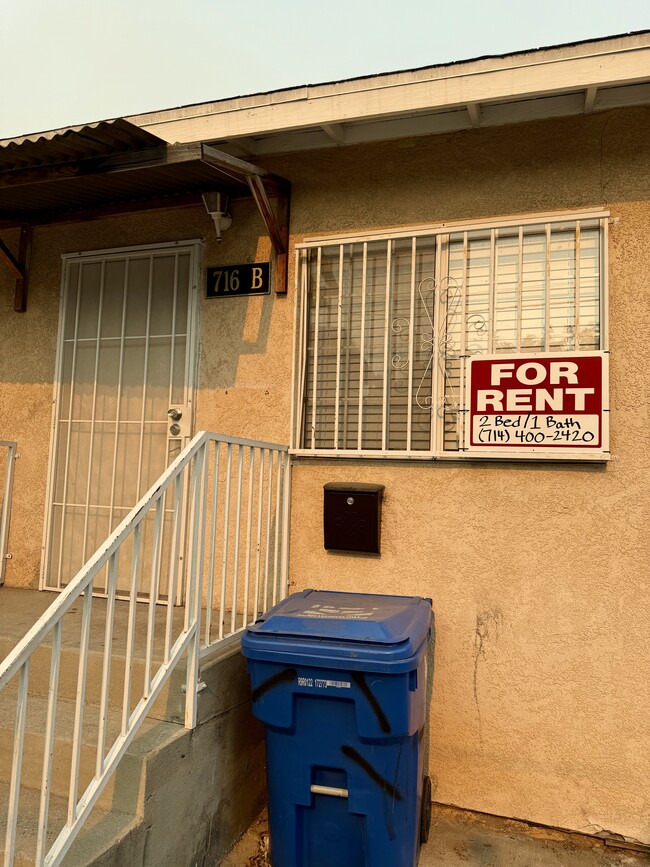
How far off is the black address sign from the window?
0.26 m

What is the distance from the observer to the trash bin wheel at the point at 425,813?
2.95 meters

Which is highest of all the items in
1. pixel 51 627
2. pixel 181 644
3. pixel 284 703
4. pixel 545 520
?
pixel 545 520

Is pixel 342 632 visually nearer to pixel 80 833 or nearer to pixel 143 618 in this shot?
pixel 80 833

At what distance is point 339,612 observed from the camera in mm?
2852

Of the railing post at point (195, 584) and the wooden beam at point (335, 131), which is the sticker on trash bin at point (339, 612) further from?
the wooden beam at point (335, 131)

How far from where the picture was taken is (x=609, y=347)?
10.4 feet

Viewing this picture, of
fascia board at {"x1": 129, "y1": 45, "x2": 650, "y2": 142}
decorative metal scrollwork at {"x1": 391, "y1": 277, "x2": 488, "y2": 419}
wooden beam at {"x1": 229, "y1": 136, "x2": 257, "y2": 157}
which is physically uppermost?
wooden beam at {"x1": 229, "y1": 136, "x2": 257, "y2": 157}

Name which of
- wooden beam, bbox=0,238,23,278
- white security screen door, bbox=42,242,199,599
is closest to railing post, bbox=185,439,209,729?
white security screen door, bbox=42,242,199,599

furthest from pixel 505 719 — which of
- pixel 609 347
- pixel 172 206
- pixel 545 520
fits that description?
pixel 172 206

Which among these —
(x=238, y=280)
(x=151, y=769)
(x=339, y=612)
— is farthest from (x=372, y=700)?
(x=238, y=280)

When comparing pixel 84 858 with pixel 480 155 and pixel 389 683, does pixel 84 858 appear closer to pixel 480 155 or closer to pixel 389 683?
pixel 389 683

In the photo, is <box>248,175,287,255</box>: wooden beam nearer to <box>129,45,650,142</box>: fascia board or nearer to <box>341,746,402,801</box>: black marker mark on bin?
<box>129,45,650,142</box>: fascia board

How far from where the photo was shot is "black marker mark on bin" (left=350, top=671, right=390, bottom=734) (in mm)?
2465

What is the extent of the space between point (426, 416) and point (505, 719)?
1592mm
